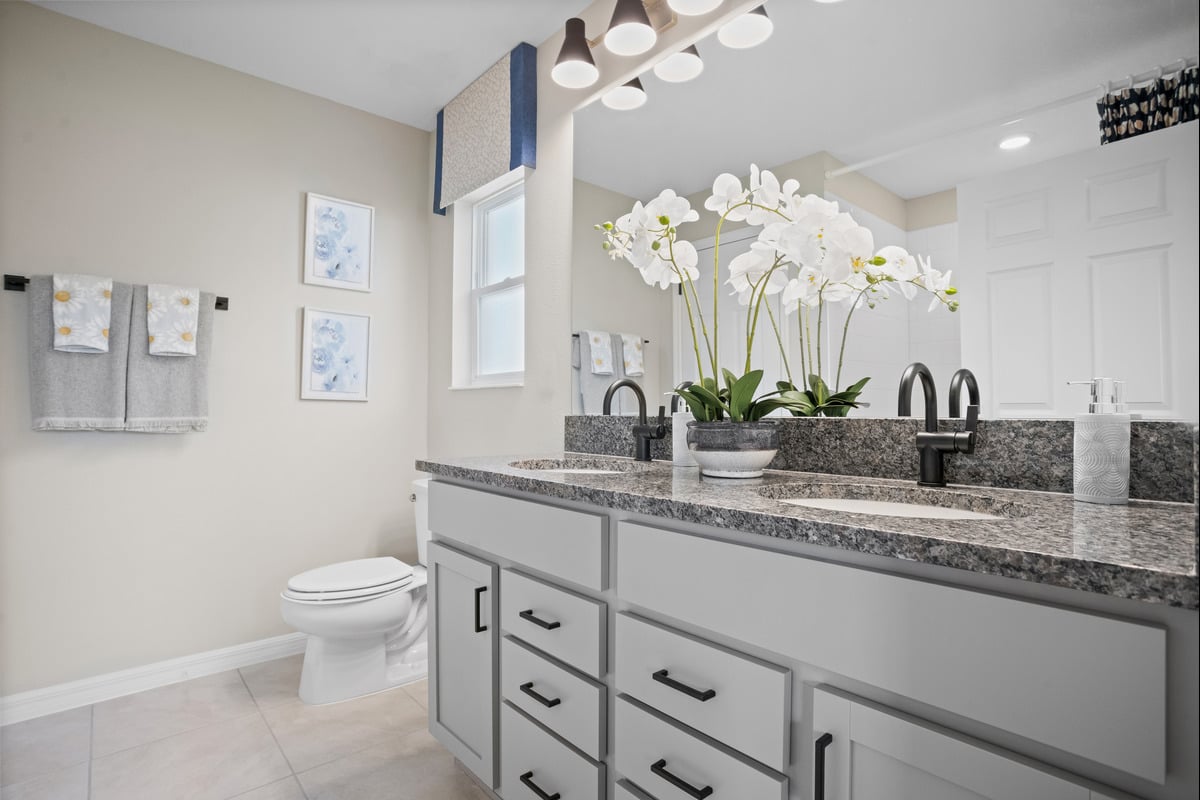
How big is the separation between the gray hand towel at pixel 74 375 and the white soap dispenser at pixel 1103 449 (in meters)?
2.79

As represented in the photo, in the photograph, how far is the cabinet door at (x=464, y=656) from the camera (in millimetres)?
1466

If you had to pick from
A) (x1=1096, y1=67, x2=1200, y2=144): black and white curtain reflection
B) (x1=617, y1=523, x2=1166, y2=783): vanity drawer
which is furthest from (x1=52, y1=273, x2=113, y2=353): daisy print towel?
(x1=1096, y1=67, x2=1200, y2=144): black and white curtain reflection

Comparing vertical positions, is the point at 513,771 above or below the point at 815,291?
below

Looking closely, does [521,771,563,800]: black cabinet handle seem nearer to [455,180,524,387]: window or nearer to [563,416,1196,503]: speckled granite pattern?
[563,416,1196,503]: speckled granite pattern

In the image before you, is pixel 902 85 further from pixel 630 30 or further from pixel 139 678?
pixel 139 678

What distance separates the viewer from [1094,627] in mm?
578

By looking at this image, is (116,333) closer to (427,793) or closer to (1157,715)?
(427,793)

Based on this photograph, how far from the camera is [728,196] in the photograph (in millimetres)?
1518

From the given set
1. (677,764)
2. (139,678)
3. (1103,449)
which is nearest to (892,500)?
(1103,449)

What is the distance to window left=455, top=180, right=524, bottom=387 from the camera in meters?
2.59

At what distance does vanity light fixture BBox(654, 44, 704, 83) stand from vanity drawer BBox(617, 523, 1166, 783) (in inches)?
56.7

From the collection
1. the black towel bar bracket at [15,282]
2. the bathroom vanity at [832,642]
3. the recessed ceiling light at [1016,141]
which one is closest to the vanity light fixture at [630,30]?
the recessed ceiling light at [1016,141]

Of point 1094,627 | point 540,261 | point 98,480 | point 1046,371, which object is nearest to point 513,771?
point 1094,627

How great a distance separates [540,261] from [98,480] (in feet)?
5.95
